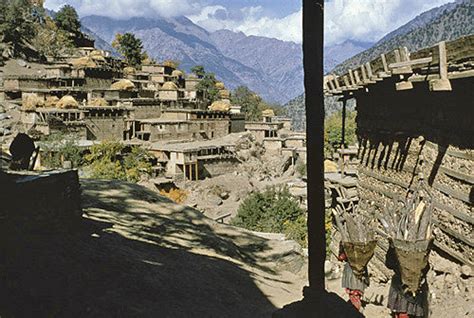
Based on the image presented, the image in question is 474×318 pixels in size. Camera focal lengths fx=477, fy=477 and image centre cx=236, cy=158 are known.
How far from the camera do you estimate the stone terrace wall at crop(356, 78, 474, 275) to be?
8.30 m

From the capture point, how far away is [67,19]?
71312mm

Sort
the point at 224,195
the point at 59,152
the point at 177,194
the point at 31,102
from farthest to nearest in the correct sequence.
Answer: the point at 224,195 → the point at 31,102 → the point at 177,194 → the point at 59,152

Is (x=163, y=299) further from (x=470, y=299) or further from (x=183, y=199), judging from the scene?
(x=183, y=199)

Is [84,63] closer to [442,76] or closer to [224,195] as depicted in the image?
[224,195]

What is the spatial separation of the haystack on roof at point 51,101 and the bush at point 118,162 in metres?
8.23

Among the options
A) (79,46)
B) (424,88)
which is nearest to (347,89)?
(424,88)

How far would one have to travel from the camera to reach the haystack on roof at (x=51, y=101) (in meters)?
43.9

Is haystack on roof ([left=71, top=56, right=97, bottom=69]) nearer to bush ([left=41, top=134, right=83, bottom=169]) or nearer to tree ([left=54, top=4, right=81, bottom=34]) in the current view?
bush ([left=41, top=134, right=83, bottom=169])

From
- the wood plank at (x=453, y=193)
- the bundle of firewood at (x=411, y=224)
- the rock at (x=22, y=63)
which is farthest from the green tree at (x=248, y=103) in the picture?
the bundle of firewood at (x=411, y=224)

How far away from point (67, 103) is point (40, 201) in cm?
3776

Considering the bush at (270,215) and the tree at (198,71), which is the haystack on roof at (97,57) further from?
the bush at (270,215)

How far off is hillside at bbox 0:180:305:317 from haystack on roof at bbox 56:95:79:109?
30.9 meters

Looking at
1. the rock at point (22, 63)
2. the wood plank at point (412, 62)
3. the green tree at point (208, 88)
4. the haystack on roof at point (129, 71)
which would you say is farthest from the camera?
the green tree at point (208, 88)

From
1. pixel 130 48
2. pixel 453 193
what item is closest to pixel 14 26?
pixel 130 48
